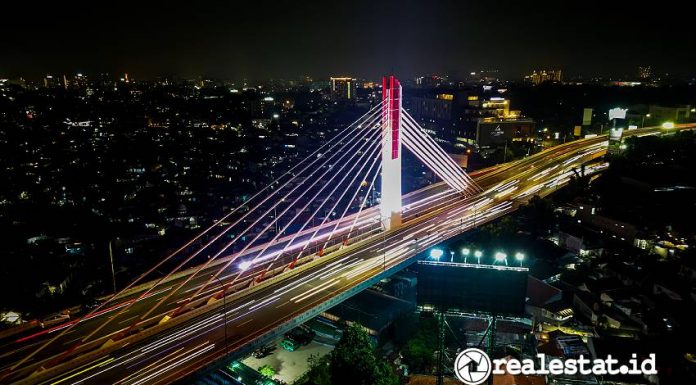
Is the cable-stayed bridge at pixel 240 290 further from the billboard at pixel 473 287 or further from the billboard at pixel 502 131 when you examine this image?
the billboard at pixel 502 131

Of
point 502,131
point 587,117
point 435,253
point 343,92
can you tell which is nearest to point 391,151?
point 435,253

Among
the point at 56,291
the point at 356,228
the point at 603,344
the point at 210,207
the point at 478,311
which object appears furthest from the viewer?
the point at 210,207

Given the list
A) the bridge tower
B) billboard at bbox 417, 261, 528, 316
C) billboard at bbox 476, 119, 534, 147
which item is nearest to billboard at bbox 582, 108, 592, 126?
billboard at bbox 476, 119, 534, 147

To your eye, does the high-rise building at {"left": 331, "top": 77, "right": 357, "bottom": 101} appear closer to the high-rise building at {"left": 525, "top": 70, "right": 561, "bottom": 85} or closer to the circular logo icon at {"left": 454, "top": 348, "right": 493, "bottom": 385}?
the high-rise building at {"left": 525, "top": 70, "right": 561, "bottom": 85}

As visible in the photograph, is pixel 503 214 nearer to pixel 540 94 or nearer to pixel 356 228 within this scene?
pixel 356 228

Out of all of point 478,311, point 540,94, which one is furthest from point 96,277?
point 540,94

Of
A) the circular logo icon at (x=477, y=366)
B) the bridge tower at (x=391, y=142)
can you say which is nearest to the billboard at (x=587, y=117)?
the bridge tower at (x=391, y=142)
